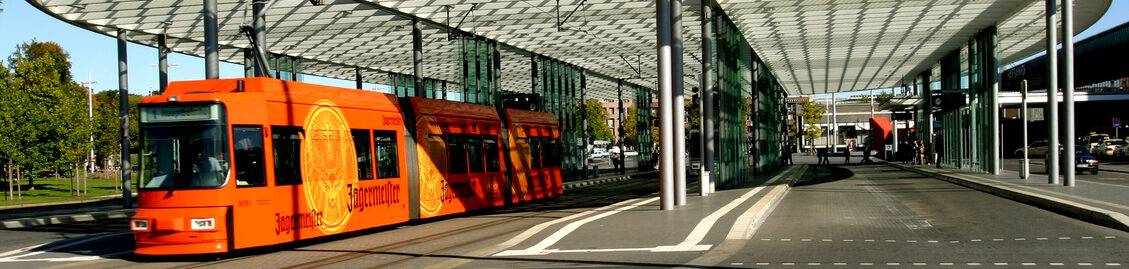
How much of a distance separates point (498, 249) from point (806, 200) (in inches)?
480

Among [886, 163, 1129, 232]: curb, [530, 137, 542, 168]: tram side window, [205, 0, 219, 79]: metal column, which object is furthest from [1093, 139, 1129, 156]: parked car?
[205, 0, 219, 79]: metal column

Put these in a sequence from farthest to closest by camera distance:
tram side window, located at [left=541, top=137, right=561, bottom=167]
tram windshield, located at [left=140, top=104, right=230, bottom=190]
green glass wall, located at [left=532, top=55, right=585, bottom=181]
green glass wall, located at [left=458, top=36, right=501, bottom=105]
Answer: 1. green glass wall, located at [left=532, top=55, right=585, bottom=181]
2. green glass wall, located at [left=458, top=36, right=501, bottom=105]
3. tram side window, located at [left=541, top=137, right=561, bottom=167]
4. tram windshield, located at [left=140, top=104, right=230, bottom=190]

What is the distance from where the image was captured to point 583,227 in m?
14.9

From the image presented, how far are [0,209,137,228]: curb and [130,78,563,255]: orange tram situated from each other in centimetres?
1036

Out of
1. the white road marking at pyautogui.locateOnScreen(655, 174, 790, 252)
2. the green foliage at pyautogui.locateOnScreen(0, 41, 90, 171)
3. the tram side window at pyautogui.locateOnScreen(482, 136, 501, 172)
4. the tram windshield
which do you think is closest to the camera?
the white road marking at pyautogui.locateOnScreen(655, 174, 790, 252)

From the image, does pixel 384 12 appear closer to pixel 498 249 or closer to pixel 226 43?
pixel 226 43

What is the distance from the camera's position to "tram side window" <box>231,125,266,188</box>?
42.4 feet

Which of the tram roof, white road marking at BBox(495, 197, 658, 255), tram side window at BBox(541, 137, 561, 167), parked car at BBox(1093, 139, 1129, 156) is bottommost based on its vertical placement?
parked car at BBox(1093, 139, 1129, 156)

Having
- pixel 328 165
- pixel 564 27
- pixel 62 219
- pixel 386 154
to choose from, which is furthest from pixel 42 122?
pixel 328 165

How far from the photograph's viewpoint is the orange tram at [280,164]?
1251 centimetres

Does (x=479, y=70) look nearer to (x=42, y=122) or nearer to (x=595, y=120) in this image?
(x=42, y=122)

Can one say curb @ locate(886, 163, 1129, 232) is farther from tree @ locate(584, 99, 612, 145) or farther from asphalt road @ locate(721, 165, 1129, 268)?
tree @ locate(584, 99, 612, 145)

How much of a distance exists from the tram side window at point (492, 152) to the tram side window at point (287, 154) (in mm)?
7499

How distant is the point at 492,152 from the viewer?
71.7 ft
